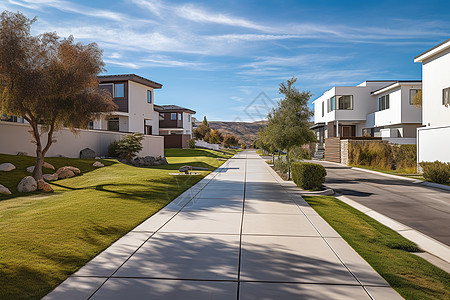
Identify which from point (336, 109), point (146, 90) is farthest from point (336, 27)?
point (146, 90)

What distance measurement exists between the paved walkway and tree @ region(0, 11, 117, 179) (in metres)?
7.95

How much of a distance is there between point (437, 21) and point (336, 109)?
56.5ft

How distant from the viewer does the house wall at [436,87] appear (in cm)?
2048

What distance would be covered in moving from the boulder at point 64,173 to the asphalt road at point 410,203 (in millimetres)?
12802

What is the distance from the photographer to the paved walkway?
12.9ft

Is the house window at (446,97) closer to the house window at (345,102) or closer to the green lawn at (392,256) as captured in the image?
the green lawn at (392,256)

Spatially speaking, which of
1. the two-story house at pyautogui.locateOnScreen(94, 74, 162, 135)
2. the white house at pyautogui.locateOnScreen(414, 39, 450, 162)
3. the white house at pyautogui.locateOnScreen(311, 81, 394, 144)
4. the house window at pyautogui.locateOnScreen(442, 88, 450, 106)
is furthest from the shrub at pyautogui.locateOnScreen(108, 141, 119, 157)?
the white house at pyautogui.locateOnScreen(311, 81, 394, 144)

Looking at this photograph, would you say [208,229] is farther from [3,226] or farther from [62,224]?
[3,226]

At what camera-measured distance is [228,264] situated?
483 centimetres

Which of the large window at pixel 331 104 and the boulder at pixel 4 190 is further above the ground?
the large window at pixel 331 104

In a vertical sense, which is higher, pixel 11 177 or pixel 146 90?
pixel 146 90

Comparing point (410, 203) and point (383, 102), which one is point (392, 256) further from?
point (383, 102)

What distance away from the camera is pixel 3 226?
6871 mm

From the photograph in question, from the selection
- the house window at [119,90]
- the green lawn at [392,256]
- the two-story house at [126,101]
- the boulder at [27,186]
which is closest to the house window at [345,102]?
the two-story house at [126,101]
